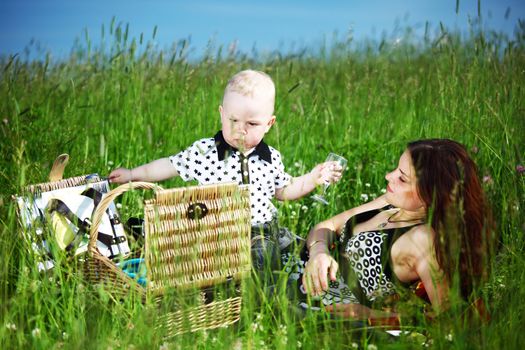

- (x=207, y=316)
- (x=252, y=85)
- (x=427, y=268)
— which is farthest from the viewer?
(x=252, y=85)

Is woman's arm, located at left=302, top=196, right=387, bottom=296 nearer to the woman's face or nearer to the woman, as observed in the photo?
the woman

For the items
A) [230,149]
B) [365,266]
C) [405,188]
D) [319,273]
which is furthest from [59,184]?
[405,188]

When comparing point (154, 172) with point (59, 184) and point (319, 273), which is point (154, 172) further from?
point (319, 273)

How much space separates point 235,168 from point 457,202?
46.1 inches

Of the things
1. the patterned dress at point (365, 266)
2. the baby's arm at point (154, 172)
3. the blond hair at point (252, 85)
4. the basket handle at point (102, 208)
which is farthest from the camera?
the baby's arm at point (154, 172)

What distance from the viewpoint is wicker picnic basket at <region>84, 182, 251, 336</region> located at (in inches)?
104

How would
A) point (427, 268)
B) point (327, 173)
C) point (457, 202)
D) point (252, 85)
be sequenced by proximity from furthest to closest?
point (327, 173)
point (252, 85)
point (457, 202)
point (427, 268)

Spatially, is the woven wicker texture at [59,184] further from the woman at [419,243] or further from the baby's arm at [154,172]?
the woman at [419,243]

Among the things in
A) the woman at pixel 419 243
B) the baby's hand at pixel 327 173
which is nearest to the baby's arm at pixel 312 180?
the baby's hand at pixel 327 173

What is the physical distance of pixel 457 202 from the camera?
8.86ft

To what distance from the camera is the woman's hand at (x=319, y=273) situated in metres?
2.69

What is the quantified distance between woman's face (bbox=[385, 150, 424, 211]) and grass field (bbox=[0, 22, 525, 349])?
1.20ft

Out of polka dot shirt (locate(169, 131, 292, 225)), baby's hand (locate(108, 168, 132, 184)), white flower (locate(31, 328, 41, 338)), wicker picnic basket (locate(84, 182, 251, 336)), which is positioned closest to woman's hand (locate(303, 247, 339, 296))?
wicker picnic basket (locate(84, 182, 251, 336))

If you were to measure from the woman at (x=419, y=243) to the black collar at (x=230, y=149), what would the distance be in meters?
0.68
